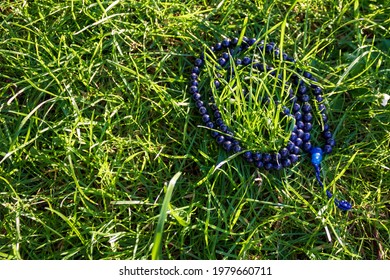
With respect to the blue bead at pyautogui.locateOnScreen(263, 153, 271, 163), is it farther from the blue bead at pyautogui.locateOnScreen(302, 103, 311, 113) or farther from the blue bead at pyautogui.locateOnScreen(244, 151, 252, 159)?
the blue bead at pyautogui.locateOnScreen(302, 103, 311, 113)

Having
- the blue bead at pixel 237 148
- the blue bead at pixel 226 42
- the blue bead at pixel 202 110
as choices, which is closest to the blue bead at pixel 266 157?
the blue bead at pixel 237 148

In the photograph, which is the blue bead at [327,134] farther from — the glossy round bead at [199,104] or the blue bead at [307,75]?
the glossy round bead at [199,104]

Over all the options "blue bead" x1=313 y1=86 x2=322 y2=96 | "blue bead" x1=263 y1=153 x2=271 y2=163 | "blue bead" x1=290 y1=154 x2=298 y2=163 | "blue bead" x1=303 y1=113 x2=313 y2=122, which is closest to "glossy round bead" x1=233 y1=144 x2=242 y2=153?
"blue bead" x1=263 y1=153 x2=271 y2=163

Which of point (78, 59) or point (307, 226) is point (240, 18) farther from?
point (307, 226)

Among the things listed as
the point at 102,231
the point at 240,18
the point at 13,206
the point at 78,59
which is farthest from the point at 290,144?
the point at 13,206

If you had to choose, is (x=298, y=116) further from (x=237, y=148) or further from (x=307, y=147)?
(x=237, y=148)

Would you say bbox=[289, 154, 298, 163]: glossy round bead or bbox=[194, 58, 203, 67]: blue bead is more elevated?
bbox=[194, 58, 203, 67]: blue bead
